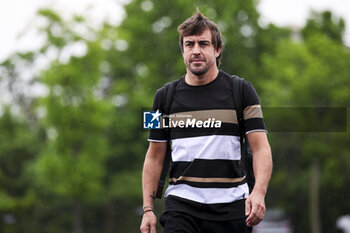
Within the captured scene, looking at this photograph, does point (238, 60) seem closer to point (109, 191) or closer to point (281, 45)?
point (281, 45)

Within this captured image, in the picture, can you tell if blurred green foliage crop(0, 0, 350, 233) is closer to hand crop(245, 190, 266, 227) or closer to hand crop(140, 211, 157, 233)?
hand crop(140, 211, 157, 233)

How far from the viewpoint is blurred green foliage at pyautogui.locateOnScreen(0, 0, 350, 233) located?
1988 centimetres

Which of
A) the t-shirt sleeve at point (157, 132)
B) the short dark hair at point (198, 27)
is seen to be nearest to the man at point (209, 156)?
the short dark hair at point (198, 27)

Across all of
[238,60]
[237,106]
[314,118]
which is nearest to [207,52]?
[237,106]

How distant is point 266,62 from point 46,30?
27.5 ft

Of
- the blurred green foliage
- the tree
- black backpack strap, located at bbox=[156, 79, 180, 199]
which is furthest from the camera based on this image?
the tree

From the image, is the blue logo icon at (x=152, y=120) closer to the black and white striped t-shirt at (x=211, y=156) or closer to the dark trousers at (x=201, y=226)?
the black and white striped t-shirt at (x=211, y=156)

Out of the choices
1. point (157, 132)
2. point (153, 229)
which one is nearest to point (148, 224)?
point (153, 229)

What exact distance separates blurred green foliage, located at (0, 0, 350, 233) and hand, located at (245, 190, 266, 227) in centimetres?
1703

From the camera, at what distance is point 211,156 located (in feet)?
10.5

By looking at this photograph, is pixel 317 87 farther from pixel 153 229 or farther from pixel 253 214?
pixel 253 214

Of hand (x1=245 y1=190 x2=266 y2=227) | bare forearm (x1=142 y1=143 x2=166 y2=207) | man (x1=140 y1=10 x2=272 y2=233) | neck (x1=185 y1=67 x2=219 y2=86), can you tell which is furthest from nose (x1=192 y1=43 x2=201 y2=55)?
hand (x1=245 y1=190 x2=266 y2=227)

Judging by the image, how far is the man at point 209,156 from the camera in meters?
3.16

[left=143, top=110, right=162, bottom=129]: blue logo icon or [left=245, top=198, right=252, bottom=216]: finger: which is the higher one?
[left=143, top=110, right=162, bottom=129]: blue logo icon
